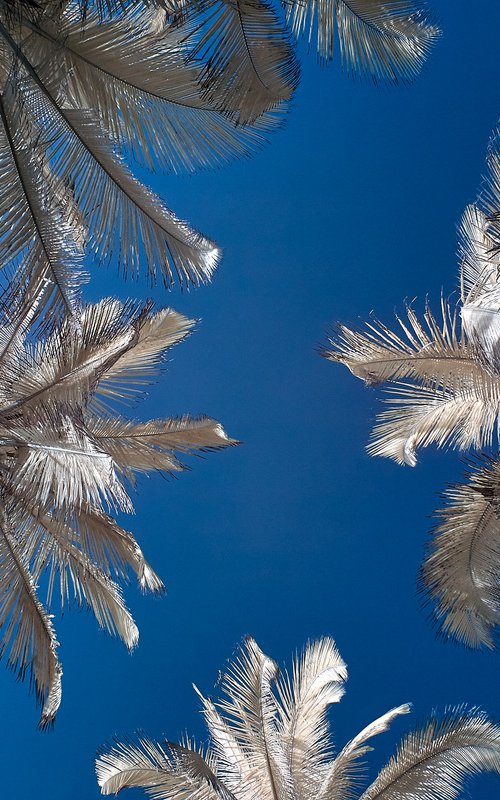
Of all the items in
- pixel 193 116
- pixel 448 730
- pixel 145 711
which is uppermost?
pixel 193 116

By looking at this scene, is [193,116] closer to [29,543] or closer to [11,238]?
[11,238]

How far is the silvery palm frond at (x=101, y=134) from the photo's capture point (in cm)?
674

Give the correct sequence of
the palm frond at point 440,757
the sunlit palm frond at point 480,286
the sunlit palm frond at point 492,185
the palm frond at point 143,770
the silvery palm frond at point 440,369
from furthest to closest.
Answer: the palm frond at point 440,757
the palm frond at point 143,770
the silvery palm frond at point 440,369
the sunlit palm frond at point 480,286
the sunlit palm frond at point 492,185

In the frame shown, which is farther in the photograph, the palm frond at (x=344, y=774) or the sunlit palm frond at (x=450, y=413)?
the palm frond at (x=344, y=774)

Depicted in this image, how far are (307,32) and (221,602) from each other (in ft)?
37.2

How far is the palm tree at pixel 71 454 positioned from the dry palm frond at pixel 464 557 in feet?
10.4

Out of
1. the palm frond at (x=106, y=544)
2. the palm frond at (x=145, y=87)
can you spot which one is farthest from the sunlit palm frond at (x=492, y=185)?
the palm frond at (x=106, y=544)

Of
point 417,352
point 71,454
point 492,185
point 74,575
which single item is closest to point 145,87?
point 492,185

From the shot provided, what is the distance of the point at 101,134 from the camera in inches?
Result: 289

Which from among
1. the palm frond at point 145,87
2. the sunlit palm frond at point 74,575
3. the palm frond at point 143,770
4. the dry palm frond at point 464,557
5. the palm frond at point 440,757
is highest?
the palm frond at point 145,87

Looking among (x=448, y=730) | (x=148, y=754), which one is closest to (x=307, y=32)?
(x=448, y=730)

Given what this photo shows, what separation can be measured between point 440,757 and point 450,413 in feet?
14.1

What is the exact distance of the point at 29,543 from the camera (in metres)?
7.22

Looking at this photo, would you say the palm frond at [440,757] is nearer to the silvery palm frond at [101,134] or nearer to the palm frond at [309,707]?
the palm frond at [309,707]
